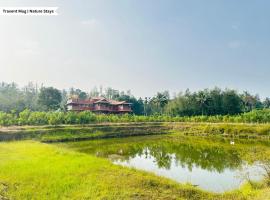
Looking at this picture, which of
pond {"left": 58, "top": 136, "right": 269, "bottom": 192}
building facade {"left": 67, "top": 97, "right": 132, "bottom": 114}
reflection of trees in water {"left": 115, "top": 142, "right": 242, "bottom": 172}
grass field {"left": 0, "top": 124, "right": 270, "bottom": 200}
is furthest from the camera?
building facade {"left": 67, "top": 97, "right": 132, "bottom": 114}

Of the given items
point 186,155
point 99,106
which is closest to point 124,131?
point 186,155

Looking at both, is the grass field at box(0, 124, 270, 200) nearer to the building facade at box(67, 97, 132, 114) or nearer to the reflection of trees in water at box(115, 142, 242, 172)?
the reflection of trees in water at box(115, 142, 242, 172)

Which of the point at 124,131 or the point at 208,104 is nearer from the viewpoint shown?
the point at 124,131

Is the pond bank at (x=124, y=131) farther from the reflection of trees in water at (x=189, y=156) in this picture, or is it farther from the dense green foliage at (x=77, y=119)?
the reflection of trees in water at (x=189, y=156)

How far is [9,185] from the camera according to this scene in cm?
1052

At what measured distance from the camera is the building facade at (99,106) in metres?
57.1

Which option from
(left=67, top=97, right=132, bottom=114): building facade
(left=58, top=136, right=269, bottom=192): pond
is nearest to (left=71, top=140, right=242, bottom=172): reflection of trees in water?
(left=58, top=136, right=269, bottom=192): pond

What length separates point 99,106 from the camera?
192 ft

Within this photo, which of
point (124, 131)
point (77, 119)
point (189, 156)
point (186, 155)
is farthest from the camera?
point (77, 119)

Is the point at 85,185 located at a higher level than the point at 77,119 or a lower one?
lower

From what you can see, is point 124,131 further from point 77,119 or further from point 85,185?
point 85,185

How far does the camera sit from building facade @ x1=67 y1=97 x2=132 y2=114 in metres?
57.1

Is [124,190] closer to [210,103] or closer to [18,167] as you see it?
[18,167]

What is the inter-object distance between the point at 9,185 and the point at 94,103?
49044 mm
